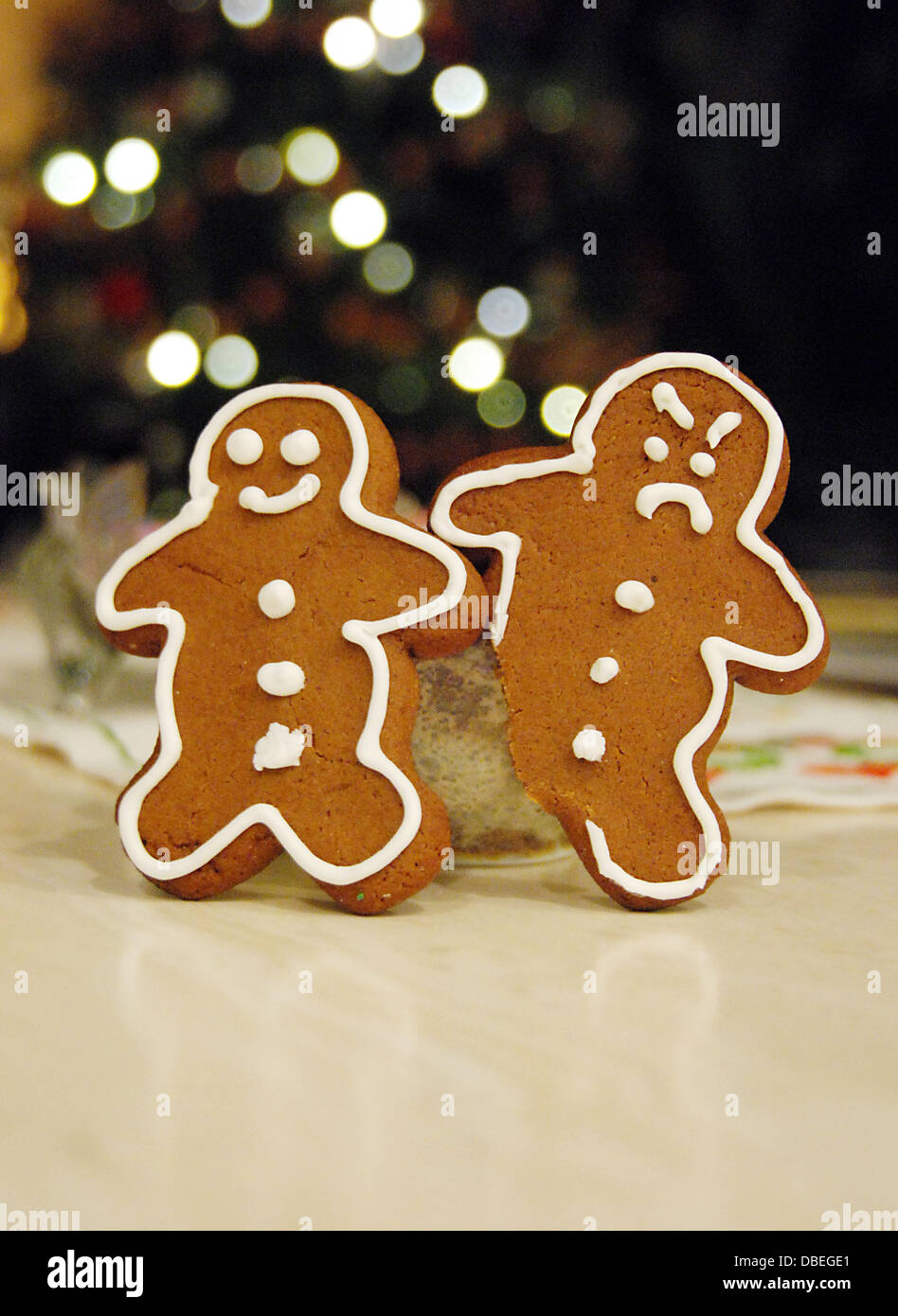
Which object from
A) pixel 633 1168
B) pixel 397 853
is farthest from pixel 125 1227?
pixel 397 853

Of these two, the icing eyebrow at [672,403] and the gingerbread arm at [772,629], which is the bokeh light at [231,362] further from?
the gingerbread arm at [772,629]

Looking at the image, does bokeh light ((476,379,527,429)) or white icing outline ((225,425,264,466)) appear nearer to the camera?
white icing outline ((225,425,264,466))

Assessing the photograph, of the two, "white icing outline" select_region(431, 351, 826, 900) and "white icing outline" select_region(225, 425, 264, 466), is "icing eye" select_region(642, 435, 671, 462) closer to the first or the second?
"white icing outline" select_region(431, 351, 826, 900)

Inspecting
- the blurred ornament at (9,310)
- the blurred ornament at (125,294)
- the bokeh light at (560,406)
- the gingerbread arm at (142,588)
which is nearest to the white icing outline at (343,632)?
the gingerbread arm at (142,588)

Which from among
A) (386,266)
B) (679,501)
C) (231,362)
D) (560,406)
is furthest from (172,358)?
(679,501)

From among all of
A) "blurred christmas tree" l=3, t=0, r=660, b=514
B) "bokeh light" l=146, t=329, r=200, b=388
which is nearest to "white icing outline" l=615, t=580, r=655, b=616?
"blurred christmas tree" l=3, t=0, r=660, b=514
